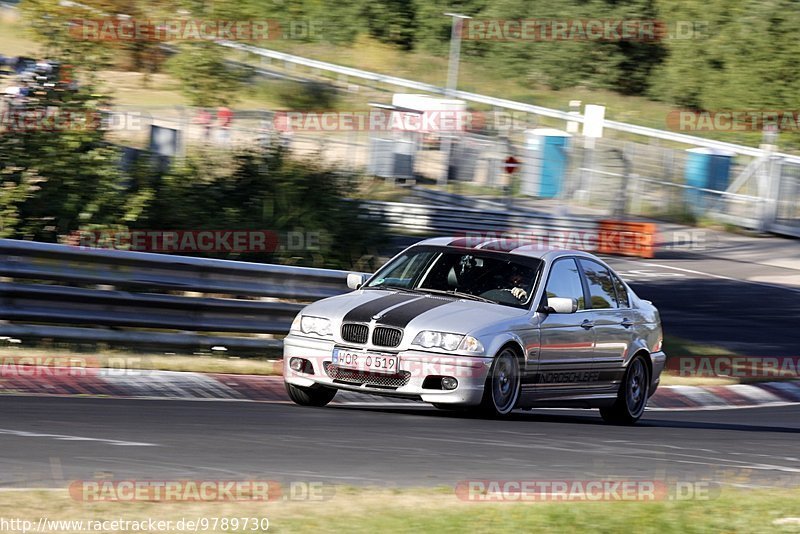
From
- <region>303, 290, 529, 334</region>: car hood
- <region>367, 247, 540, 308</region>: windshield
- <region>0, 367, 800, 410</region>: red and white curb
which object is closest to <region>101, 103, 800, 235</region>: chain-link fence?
<region>0, 367, 800, 410</region>: red and white curb

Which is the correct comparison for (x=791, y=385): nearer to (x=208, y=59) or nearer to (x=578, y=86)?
(x=208, y=59)

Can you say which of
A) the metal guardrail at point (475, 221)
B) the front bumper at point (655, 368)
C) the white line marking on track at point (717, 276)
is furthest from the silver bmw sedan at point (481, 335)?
the metal guardrail at point (475, 221)

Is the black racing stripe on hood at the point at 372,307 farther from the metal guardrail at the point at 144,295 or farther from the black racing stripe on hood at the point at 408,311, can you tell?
the metal guardrail at the point at 144,295

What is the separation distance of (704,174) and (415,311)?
1044 inches

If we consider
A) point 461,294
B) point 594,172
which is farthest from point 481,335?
point 594,172

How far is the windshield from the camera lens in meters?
10.8

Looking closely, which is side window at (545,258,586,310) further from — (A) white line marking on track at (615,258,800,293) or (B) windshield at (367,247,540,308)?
(A) white line marking on track at (615,258,800,293)

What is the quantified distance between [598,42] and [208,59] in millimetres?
27443

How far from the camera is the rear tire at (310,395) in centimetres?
1055

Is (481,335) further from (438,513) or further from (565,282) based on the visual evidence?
(438,513)

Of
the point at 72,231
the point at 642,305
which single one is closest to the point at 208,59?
the point at 72,231

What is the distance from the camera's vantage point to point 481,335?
9.93 m

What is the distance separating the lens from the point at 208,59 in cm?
3512

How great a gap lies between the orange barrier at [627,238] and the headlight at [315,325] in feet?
62.4
